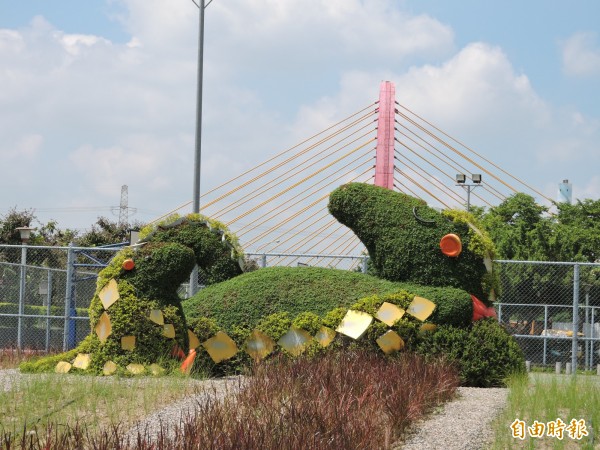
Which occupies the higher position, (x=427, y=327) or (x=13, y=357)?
(x=427, y=327)

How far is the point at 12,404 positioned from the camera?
6957 mm

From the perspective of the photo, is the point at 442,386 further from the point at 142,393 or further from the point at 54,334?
the point at 54,334

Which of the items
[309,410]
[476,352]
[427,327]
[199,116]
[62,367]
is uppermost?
[199,116]

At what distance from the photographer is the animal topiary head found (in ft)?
30.6

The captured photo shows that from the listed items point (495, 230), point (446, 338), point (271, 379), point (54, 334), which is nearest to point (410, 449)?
point (271, 379)

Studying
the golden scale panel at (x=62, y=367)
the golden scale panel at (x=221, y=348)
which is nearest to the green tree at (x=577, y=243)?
the golden scale panel at (x=221, y=348)

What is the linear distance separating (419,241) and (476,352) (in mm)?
1389

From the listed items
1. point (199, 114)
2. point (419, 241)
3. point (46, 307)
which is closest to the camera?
point (419, 241)

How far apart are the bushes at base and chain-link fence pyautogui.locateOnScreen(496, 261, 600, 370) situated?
3937 millimetres

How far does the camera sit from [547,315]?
598 inches

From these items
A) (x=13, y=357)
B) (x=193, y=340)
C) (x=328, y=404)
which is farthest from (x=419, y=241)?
(x=13, y=357)

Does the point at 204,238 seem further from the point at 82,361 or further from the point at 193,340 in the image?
the point at 82,361

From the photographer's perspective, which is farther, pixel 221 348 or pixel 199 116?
pixel 199 116

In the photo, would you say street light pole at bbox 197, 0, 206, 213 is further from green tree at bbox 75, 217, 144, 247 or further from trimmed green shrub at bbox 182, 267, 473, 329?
green tree at bbox 75, 217, 144, 247
